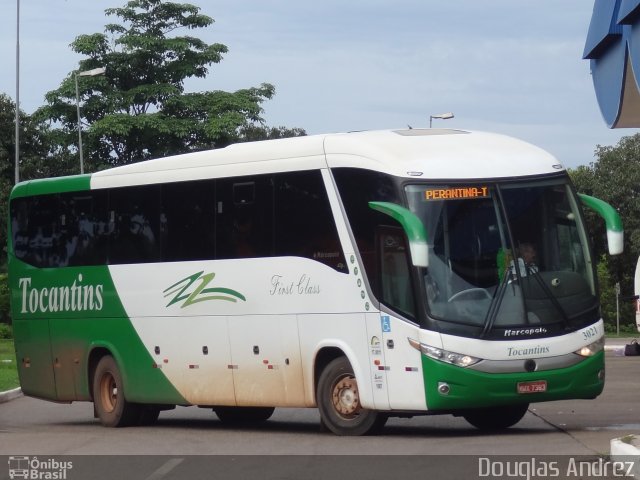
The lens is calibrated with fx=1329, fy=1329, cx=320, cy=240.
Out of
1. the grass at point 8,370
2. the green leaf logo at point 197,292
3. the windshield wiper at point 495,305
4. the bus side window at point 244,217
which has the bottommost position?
the grass at point 8,370

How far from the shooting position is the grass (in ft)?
93.1

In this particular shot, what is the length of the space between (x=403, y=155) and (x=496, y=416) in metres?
3.54

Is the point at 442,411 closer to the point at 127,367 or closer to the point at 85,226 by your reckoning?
the point at 127,367

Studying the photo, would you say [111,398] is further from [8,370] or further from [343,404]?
[8,370]

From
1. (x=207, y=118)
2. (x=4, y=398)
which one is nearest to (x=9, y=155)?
(x=207, y=118)

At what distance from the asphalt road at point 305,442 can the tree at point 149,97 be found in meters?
39.9

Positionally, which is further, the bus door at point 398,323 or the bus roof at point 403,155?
the bus roof at point 403,155

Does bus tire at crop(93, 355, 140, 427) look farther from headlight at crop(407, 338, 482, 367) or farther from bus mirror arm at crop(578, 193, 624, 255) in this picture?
bus mirror arm at crop(578, 193, 624, 255)

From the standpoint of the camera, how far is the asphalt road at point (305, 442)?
1225 cm

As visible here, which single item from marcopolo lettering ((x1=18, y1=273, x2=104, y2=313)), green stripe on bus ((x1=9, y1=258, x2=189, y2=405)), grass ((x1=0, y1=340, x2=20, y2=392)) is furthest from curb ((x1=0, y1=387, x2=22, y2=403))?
marcopolo lettering ((x1=18, y1=273, x2=104, y2=313))

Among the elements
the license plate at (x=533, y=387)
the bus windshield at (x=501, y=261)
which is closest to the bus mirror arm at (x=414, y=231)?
the bus windshield at (x=501, y=261)

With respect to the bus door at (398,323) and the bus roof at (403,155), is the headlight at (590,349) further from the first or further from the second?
the bus roof at (403,155)

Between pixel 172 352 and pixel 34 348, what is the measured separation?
355cm

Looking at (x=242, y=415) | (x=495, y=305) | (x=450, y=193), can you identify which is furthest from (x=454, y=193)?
(x=242, y=415)
